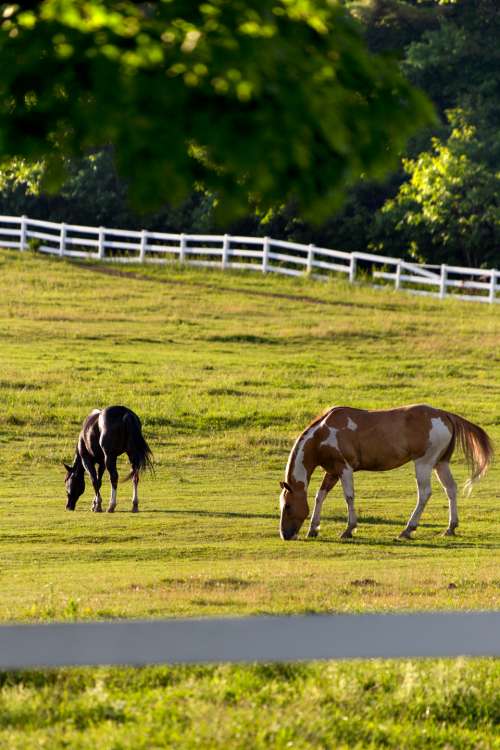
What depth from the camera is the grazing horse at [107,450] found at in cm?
2011

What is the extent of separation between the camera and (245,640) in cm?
587

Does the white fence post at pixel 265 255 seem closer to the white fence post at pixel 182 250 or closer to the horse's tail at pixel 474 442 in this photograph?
the white fence post at pixel 182 250

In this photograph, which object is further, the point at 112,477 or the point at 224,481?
the point at 224,481

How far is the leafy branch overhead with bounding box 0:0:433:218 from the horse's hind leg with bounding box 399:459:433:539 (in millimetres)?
11863

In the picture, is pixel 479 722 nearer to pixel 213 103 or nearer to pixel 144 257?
pixel 213 103

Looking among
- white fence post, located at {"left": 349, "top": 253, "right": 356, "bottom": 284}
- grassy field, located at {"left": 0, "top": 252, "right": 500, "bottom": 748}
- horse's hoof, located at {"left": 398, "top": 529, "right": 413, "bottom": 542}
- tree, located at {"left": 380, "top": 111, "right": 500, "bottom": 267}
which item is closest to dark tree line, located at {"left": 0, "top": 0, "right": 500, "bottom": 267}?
tree, located at {"left": 380, "top": 111, "right": 500, "bottom": 267}

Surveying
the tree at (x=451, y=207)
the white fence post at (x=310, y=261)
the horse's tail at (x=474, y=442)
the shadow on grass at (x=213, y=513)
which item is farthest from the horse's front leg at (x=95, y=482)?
the tree at (x=451, y=207)

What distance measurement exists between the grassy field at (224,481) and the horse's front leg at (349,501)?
0.29m

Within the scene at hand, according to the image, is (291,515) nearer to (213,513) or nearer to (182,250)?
(213,513)

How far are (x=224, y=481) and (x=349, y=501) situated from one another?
5.84 metres

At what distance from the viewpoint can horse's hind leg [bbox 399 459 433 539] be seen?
1797cm

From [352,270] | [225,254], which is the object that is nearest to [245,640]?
[352,270]

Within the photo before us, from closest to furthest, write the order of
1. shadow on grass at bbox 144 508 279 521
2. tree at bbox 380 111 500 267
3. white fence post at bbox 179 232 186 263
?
shadow on grass at bbox 144 508 279 521 < white fence post at bbox 179 232 186 263 < tree at bbox 380 111 500 267

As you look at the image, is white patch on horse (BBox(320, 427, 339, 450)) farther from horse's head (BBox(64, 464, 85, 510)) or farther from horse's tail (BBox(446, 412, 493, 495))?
horse's head (BBox(64, 464, 85, 510))
